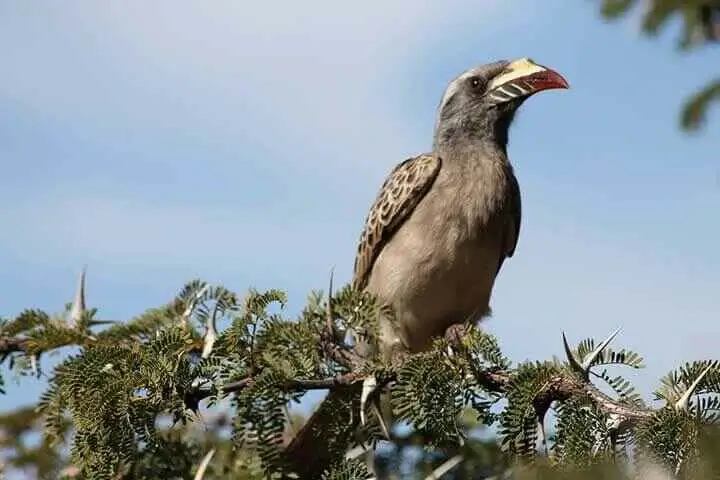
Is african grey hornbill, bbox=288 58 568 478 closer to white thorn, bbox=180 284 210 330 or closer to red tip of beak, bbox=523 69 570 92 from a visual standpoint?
red tip of beak, bbox=523 69 570 92

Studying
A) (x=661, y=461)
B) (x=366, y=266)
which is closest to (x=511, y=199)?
(x=366, y=266)

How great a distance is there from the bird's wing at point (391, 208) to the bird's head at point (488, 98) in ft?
1.33

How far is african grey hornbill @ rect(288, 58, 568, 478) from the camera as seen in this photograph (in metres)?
6.34

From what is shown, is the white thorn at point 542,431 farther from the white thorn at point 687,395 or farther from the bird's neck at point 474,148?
the bird's neck at point 474,148

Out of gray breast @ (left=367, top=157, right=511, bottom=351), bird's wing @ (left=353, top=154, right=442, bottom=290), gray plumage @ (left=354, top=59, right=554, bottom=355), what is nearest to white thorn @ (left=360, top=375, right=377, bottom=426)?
gray plumage @ (left=354, top=59, right=554, bottom=355)

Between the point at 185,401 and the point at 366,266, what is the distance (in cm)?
310

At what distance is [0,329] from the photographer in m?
4.26

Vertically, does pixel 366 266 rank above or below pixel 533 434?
above

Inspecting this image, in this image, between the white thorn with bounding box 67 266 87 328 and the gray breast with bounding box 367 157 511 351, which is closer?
the white thorn with bounding box 67 266 87 328

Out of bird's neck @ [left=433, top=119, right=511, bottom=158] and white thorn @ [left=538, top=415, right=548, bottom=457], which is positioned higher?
bird's neck @ [left=433, top=119, right=511, bottom=158]

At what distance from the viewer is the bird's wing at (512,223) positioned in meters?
6.84

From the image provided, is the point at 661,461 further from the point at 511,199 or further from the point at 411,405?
the point at 511,199

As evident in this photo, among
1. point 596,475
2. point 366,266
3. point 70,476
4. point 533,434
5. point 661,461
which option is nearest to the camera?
point 596,475

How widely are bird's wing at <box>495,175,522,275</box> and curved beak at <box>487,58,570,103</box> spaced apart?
0.57m
